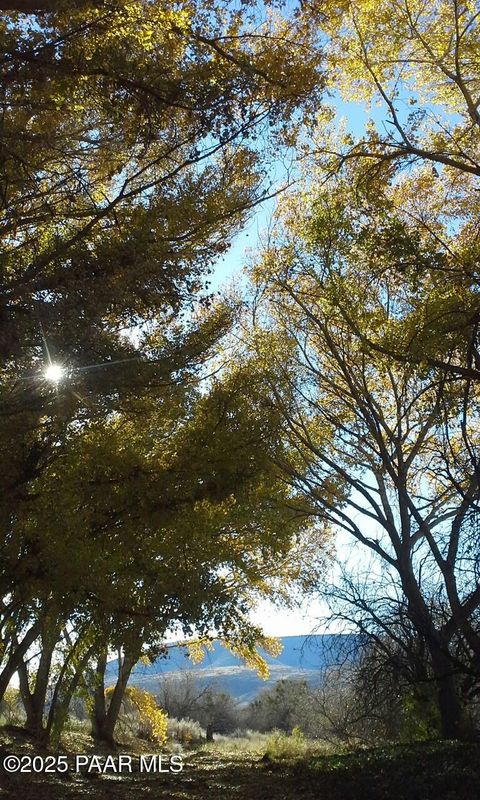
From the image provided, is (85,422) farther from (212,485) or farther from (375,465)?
(375,465)

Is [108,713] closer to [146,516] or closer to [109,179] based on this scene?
[146,516]

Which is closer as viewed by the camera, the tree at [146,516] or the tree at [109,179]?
the tree at [109,179]

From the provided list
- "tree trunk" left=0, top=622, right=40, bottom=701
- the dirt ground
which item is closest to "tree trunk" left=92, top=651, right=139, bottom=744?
"tree trunk" left=0, top=622, right=40, bottom=701

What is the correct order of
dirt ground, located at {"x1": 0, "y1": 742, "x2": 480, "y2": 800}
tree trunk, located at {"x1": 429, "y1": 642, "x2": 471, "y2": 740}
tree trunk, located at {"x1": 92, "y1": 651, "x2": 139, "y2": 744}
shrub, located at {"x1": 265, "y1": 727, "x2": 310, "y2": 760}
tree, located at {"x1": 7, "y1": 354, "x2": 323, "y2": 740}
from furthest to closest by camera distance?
tree trunk, located at {"x1": 92, "y1": 651, "x2": 139, "y2": 744}, shrub, located at {"x1": 265, "y1": 727, "x2": 310, "y2": 760}, tree trunk, located at {"x1": 429, "y1": 642, "x2": 471, "y2": 740}, tree, located at {"x1": 7, "y1": 354, "x2": 323, "y2": 740}, dirt ground, located at {"x1": 0, "y1": 742, "x2": 480, "y2": 800}

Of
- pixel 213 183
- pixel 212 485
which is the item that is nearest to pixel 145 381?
pixel 212 485

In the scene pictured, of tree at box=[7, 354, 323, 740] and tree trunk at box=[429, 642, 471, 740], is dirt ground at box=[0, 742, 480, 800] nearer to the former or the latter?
tree trunk at box=[429, 642, 471, 740]

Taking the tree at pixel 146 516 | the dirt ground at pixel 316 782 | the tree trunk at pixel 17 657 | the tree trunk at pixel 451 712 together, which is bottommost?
the dirt ground at pixel 316 782

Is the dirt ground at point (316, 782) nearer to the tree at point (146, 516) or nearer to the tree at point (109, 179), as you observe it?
the tree at point (146, 516)

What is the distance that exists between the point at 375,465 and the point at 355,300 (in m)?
3.67

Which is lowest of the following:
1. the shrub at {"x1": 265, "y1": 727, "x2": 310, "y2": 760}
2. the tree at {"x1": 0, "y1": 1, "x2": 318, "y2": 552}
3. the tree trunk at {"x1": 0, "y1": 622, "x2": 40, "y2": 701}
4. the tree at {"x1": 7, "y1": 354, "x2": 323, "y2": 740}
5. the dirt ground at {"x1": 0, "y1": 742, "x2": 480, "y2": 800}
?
the shrub at {"x1": 265, "y1": 727, "x2": 310, "y2": 760}

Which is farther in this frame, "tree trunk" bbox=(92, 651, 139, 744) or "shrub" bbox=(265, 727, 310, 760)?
"tree trunk" bbox=(92, 651, 139, 744)

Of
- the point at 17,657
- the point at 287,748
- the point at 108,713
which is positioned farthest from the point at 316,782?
the point at 108,713

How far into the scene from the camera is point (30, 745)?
1305cm

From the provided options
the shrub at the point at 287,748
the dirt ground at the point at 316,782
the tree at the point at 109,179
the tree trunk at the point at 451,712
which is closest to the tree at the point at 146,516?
the tree at the point at 109,179
